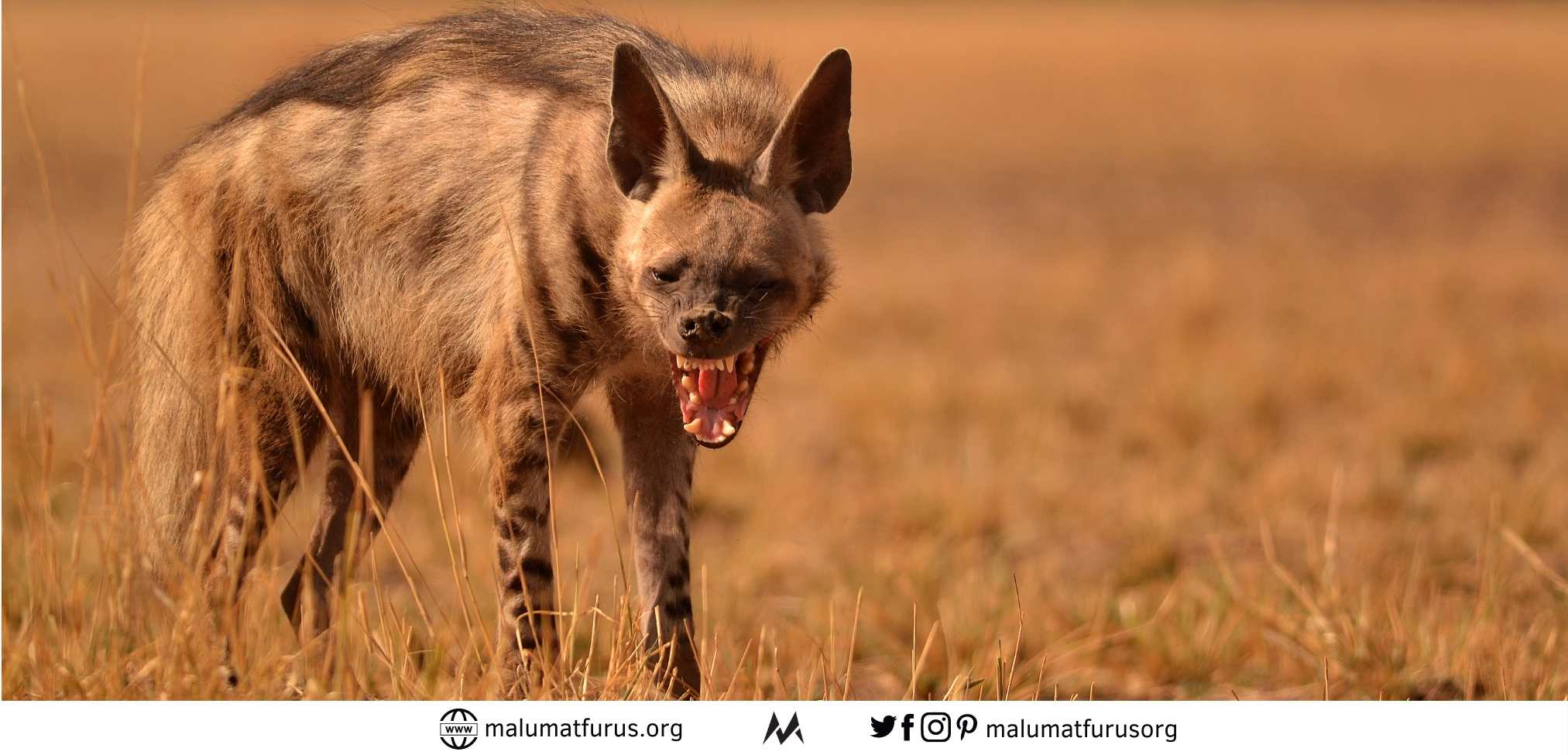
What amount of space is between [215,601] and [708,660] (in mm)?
1244

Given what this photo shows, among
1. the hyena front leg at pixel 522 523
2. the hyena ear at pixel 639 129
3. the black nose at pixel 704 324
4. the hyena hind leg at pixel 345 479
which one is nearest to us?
the black nose at pixel 704 324

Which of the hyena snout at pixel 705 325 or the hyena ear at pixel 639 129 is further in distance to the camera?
the hyena ear at pixel 639 129

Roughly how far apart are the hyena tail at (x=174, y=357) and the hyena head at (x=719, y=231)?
1133 mm

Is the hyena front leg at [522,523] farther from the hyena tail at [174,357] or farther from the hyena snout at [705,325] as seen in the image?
the hyena tail at [174,357]

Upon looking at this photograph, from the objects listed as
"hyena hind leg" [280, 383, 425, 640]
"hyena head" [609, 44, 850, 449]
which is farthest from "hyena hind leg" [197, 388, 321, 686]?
"hyena head" [609, 44, 850, 449]

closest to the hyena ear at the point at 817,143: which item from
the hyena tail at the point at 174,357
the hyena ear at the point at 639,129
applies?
the hyena ear at the point at 639,129

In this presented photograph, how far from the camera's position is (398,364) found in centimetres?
412

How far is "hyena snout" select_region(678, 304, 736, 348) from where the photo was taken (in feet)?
11.3

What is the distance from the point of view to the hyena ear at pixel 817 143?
3637mm

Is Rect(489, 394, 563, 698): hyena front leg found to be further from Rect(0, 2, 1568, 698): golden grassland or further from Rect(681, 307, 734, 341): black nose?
Rect(681, 307, 734, 341): black nose
